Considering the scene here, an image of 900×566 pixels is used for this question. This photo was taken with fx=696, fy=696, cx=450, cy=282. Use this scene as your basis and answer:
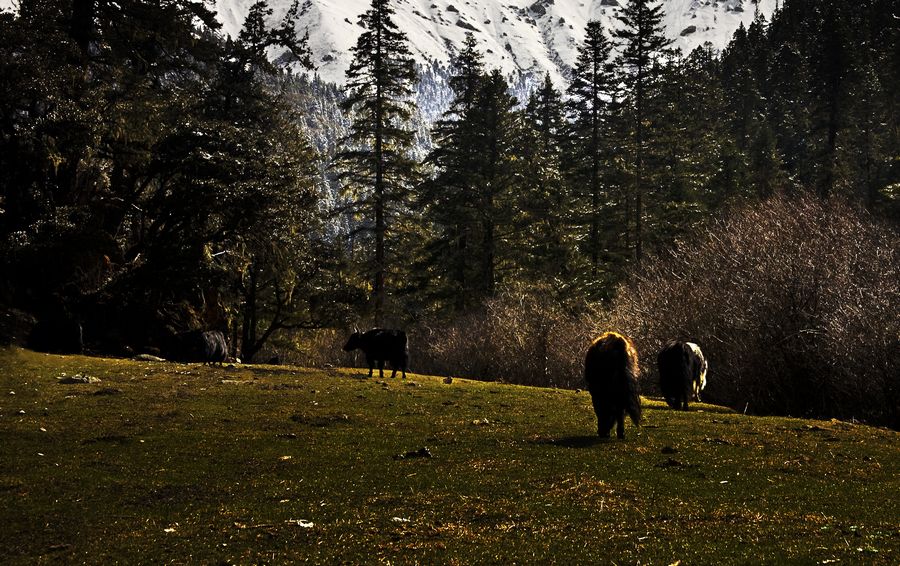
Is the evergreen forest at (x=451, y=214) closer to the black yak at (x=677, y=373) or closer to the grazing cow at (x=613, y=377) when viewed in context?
the black yak at (x=677, y=373)

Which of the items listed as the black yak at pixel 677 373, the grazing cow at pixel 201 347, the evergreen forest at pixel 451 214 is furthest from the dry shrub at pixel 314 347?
the black yak at pixel 677 373

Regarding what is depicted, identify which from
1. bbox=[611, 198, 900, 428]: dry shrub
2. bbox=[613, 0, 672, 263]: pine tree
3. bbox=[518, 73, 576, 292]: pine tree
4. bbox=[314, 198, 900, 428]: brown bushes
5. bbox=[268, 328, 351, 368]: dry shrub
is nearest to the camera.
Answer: bbox=[611, 198, 900, 428]: dry shrub

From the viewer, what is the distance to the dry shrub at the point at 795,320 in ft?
66.4

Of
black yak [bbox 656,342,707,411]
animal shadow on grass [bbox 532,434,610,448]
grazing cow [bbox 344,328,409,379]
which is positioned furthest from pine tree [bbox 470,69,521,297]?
animal shadow on grass [bbox 532,434,610,448]

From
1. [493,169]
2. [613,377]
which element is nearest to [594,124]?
[493,169]

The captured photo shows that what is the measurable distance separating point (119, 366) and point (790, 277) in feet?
73.6

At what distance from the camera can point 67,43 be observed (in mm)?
27609

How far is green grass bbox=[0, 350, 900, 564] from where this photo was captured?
656 cm

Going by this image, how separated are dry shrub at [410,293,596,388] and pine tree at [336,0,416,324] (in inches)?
335

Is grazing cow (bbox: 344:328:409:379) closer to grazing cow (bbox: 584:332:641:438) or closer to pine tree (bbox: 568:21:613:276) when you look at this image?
grazing cow (bbox: 584:332:641:438)

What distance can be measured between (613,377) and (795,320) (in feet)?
45.9

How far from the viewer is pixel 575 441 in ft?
39.5

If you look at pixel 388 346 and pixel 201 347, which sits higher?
pixel 388 346

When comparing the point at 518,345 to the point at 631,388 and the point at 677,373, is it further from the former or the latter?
the point at 631,388
